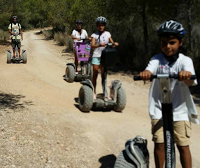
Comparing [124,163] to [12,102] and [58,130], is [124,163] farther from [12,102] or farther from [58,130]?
[12,102]

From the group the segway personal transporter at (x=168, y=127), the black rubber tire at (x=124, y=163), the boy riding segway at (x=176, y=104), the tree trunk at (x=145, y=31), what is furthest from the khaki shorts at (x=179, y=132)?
the tree trunk at (x=145, y=31)

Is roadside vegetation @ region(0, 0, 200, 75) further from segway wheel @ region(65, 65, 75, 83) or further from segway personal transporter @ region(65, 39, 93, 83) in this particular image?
segway wheel @ region(65, 65, 75, 83)

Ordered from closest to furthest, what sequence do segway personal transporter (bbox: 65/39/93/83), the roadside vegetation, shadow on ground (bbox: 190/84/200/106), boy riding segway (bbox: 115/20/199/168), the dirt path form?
boy riding segway (bbox: 115/20/199/168), the dirt path, segway personal transporter (bbox: 65/39/93/83), shadow on ground (bbox: 190/84/200/106), the roadside vegetation

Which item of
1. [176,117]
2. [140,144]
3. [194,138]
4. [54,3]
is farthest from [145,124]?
[54,3]

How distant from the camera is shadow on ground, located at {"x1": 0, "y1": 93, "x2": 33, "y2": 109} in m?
5.22

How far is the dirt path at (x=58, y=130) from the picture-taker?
137 inches

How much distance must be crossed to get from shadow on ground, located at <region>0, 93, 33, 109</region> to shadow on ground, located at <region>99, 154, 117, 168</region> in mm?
2222

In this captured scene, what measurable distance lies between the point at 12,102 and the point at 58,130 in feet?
5.86

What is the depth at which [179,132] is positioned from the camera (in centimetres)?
257

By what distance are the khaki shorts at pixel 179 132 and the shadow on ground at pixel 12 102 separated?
3291 millimetres

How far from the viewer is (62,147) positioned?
147 inches

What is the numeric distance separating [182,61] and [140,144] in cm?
99

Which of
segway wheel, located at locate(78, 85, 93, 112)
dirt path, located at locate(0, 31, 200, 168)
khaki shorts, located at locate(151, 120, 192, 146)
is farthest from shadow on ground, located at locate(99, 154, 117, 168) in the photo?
segway wheel, located at locate(78, 85, 93, 112)

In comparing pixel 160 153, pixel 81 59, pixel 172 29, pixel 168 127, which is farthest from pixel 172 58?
pixel 81 59
